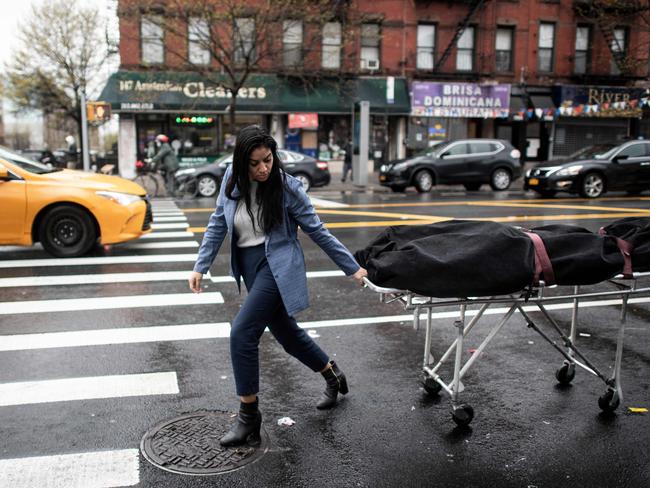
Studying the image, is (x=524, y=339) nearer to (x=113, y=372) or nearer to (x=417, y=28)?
(x=113, y=372)

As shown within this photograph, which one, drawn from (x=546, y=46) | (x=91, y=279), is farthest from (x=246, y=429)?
(x=546, y=46)

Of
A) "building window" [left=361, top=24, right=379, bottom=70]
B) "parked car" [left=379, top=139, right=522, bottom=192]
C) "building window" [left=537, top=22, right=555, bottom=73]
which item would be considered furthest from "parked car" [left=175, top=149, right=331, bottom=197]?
"building window" [left=537, top=22, right=555, bottom=73]

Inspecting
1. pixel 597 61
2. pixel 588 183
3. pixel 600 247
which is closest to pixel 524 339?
pixel 600 247

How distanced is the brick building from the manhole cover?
2348 cm

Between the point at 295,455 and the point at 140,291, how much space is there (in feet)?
14.7

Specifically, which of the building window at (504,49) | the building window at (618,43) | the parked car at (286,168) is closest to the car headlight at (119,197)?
the parked car at (286,168)

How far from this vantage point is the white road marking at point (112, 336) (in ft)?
18.6

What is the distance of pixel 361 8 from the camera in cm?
2809

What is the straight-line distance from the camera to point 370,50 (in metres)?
28.7

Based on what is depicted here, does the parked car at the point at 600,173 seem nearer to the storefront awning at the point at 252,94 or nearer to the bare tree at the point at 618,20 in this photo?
the bare tree at the point at 618,20

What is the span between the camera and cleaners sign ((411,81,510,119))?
2867 cm

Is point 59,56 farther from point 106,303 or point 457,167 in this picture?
point 106,303

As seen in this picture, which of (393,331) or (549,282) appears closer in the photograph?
(549,282)

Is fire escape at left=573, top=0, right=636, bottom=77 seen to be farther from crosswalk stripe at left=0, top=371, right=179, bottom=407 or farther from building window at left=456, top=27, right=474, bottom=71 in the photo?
crosswalk stripe at left=0, top=371, right=179, bottom=407
